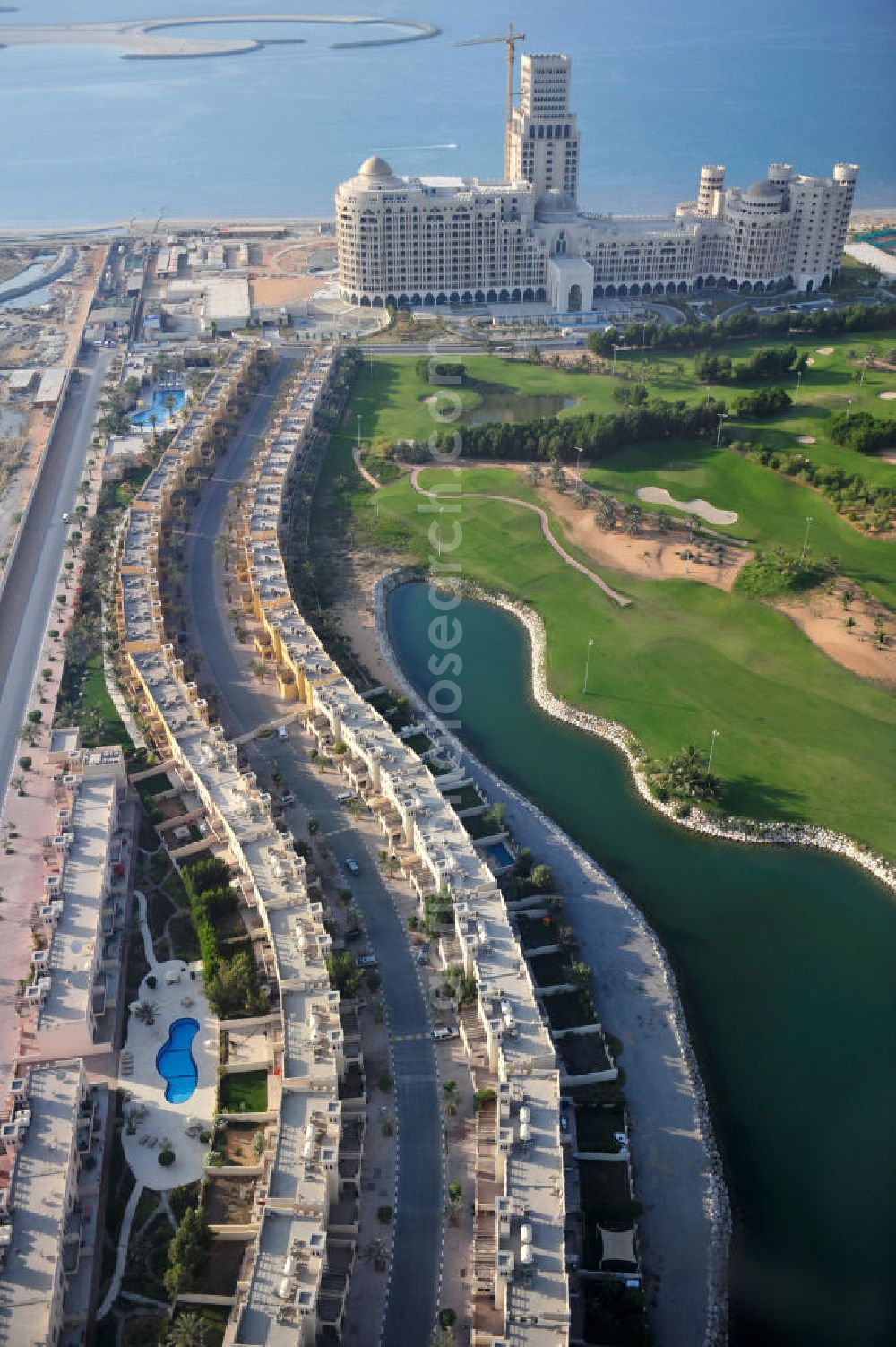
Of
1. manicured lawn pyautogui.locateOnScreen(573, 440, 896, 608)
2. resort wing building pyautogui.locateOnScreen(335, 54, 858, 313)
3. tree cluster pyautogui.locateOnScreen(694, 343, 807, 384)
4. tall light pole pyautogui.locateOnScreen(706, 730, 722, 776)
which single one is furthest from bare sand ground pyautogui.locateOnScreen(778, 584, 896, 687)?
resort wing building pyautogui.locateOnScreen(335, 54, 858, 313)

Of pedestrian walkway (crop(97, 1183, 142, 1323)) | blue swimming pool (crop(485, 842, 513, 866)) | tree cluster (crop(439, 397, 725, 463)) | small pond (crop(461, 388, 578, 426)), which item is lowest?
pedestrian walkway (crop(97, 1183, 142, 1323))

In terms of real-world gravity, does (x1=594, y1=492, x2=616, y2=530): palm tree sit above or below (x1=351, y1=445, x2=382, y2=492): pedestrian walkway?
below

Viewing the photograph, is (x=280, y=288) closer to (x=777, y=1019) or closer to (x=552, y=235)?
(x=552, y=235)

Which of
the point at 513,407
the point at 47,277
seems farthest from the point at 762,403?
the point at 47,277

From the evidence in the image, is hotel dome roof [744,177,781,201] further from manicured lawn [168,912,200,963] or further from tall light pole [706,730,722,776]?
manicured lawn [168,912,200,963]

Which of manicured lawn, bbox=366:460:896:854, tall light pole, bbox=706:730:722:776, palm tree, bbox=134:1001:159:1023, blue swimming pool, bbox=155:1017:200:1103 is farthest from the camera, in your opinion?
tall light pole, bbox=706:730:722:776

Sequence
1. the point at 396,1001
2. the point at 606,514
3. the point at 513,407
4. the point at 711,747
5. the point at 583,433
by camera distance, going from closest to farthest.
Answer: the point at 396,1001 < the point at 711,747 < the point at 606,514 < the point at 583,433 < the point at 513,407
